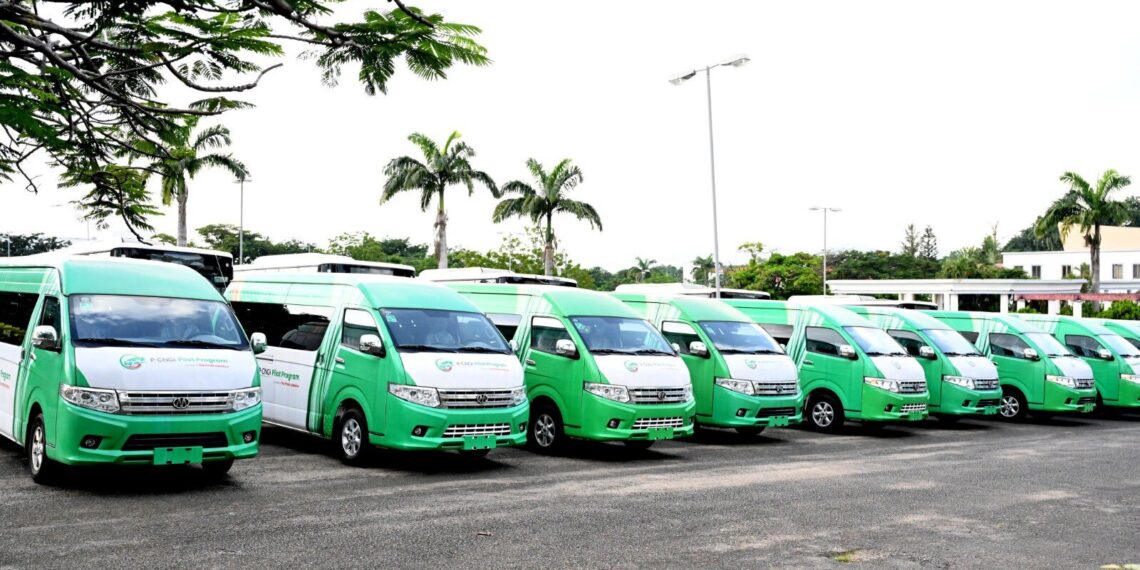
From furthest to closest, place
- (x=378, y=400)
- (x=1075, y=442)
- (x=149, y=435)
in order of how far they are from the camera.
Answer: (x=1075, y=442) → (x=378, y=400) → (x=149, y=435)

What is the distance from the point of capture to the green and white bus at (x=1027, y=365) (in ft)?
66.6

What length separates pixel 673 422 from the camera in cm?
1352

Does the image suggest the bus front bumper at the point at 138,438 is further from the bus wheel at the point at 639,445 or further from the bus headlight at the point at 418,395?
the bus wheel at the point at 639,445

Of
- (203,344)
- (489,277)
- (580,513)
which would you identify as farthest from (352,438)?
(489,277)

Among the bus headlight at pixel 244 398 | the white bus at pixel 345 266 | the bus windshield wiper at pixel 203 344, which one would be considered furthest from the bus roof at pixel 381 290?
the white bus at pixel 345 266

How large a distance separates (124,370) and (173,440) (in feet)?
2.46

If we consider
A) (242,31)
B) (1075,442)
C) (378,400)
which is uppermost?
(242,31)

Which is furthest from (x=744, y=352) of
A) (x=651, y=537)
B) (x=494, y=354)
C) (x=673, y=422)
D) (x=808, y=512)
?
(x=651, y=537)

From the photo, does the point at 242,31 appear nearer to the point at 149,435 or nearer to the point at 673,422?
the point at 149,435

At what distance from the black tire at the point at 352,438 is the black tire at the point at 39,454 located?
3.06m

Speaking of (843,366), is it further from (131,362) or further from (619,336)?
(131,362)

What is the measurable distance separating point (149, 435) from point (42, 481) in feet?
4.30

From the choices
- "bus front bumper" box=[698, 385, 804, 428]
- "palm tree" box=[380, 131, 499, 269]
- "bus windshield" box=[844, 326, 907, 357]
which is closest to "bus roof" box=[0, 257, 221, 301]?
"bus front bumper" box=[698, 385, 804, 428]

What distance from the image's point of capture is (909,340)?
774 inches
